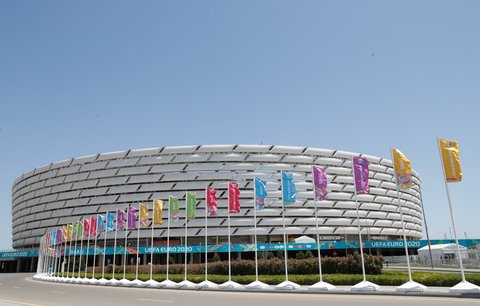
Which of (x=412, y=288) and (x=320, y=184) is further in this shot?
(x=320, y=184)

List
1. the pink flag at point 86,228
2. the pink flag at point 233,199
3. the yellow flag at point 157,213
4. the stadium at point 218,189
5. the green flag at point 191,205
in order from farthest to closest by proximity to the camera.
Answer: the stadium at point 218,189 → the pink flag at point 86,228 → the yellow flag at point 157,213 → the green flag at point 191,205 → the pink flag at point 233,199

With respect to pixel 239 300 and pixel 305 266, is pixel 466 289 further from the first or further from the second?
pixel 305 266

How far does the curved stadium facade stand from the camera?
82375 mm

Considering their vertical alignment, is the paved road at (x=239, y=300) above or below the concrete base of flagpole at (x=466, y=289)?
below

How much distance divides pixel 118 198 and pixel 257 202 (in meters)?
64.4

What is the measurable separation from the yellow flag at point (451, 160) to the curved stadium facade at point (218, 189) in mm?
61977

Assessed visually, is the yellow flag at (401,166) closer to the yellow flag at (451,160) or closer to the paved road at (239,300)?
the yellow flag at (451,160)

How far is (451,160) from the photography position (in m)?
20.7

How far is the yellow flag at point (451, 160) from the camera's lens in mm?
20481

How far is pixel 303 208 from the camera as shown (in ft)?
281

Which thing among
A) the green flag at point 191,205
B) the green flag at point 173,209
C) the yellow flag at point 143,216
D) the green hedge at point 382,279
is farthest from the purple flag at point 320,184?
the yellow flag at point 143,216

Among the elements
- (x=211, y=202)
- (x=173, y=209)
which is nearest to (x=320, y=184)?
(x=211, y=202)

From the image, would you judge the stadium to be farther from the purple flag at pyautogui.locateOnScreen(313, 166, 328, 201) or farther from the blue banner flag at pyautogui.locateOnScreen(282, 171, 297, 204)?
the purple flag at pyautogui.locateOnScreen(313, 166, 328, 201)

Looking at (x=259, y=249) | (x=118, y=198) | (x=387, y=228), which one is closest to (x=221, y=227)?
(x=259, y=249)
